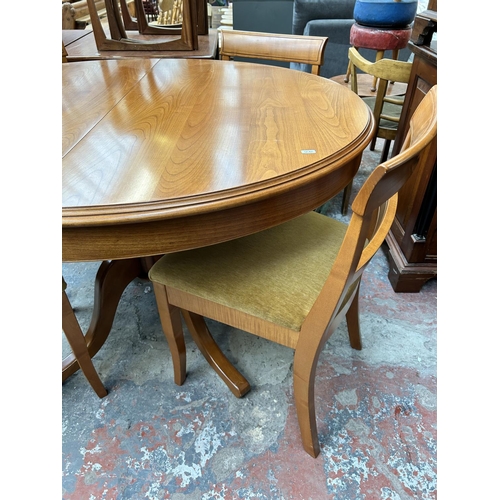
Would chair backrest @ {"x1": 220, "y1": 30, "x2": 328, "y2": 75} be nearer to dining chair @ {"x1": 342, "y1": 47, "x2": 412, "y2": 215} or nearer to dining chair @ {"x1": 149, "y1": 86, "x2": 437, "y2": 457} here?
dining chair @ {"x1": 342, "y1": 47, "x2": 412, "y2": 215}

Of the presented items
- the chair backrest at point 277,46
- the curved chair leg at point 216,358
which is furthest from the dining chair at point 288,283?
the chair backrest at point 277,46

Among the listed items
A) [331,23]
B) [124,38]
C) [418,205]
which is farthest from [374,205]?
[331,23]

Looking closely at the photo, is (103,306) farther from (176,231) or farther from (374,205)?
(374,205)

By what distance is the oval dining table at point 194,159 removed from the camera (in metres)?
0.59

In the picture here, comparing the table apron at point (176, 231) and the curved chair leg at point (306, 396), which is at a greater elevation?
the table apron at point (176, 231)

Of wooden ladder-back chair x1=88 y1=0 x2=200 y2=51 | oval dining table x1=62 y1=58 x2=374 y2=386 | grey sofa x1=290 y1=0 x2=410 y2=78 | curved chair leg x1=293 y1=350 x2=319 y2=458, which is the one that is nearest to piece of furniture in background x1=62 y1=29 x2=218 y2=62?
wooden ladder-back chair x1=88 y1=0 x2=200 y2=51

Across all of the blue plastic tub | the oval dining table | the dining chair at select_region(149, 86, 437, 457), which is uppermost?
the blue plastic tub

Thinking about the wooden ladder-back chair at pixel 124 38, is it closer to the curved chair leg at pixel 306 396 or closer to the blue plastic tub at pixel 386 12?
the blue plastic tub at pixel 386 12

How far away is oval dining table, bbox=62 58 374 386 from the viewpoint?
0.59 meters

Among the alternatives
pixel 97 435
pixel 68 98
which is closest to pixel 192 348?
pixel 97 435

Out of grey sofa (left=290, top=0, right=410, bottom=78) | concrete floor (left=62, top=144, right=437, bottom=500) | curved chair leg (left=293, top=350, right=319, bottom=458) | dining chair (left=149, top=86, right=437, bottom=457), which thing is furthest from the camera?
grey sofa (left=290, top=0, right=410, bottom=78)

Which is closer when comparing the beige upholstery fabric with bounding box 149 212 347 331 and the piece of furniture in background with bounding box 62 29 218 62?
the beige upholstery fabric with bounding box 149 212 347 331

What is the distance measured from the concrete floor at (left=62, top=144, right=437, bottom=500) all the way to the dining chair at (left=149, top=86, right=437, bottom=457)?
0.12 metres

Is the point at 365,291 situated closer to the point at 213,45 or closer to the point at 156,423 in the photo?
the point at 156,423
